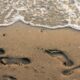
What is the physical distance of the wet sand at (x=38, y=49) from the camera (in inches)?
Answer: 66.7

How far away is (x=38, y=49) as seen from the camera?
172cm

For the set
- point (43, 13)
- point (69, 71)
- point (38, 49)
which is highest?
point (43, 13)

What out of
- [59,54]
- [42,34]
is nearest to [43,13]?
[42,34]

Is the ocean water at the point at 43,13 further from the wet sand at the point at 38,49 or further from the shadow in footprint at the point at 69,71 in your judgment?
the shadow in footprint at the point at 69,71

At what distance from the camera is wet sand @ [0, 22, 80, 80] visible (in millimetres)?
1694

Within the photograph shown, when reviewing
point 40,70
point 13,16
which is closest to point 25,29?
point 13,16

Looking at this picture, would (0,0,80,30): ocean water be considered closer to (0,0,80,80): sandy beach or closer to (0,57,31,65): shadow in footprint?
(0,0,80,80): sandy beach

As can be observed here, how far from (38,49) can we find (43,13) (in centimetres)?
16

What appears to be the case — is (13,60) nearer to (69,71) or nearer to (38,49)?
(38,49)

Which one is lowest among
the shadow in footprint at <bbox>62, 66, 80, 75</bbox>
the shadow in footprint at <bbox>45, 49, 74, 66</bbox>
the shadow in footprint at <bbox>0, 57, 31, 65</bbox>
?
the shadow in footprint at <bbox>62, 66, 80, 75</bbox>

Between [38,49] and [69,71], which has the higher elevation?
[38,49]

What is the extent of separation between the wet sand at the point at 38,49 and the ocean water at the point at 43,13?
0.02 meters

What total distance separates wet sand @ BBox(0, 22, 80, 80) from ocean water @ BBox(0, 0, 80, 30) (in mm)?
25

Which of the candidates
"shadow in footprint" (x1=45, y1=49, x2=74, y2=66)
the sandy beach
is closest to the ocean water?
the sandy beach
